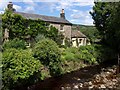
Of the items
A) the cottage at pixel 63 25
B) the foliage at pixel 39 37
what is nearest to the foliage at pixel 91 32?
the cottage at pixel 63 25

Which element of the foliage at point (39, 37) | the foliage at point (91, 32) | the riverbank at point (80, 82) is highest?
the foliage at point (39, 37)

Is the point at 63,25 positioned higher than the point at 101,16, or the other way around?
the point at 101,16

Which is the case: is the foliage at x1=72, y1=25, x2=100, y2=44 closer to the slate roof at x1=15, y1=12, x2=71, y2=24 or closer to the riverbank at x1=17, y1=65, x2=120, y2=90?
the slate roof at x1=15, y1=12, x2=71, y2=24

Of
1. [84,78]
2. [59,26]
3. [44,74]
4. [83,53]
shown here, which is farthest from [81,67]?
[59,26]

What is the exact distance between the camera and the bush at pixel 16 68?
890 cm

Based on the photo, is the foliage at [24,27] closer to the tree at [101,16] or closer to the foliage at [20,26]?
the foliage at [20,26]

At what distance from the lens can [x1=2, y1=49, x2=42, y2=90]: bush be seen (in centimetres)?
890

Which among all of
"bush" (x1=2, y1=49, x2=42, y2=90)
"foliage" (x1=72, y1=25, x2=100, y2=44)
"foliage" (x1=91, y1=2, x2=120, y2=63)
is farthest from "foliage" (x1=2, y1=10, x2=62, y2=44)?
"bush" (x1=2, y1=49, x2=42, y2=90)

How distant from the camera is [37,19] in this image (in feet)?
65.8

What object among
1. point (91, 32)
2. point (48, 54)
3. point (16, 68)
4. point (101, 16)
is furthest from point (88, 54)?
point (91, 32)

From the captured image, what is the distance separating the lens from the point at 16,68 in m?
9.05

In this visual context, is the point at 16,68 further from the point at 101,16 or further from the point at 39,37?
the point at 101,16

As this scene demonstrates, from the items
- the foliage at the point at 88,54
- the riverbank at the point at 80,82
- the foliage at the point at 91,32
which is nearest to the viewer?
the riverbank at the point at 80,82

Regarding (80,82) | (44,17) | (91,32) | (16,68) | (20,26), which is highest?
(44,17)
